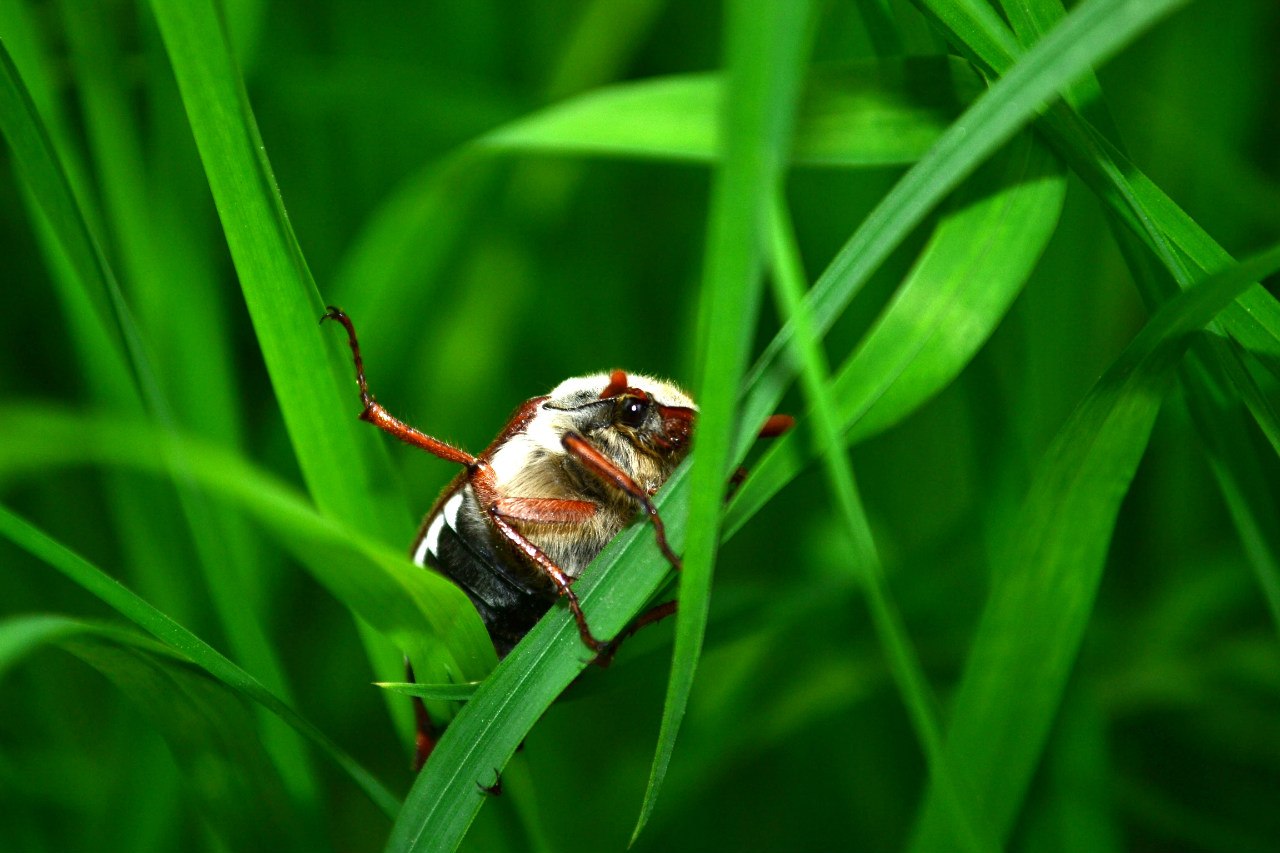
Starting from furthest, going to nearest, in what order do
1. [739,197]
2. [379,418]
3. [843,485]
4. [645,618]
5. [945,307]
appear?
[645,618]
[379,418]
[945,307]
[843,485]
[739,197]

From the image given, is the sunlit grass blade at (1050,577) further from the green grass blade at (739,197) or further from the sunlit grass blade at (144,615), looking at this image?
the sunlit grass blade at (144,615)

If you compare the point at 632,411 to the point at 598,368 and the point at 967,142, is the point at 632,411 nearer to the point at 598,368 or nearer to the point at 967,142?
the point at 967,142

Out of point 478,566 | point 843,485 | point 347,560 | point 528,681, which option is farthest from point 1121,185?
point 478,566

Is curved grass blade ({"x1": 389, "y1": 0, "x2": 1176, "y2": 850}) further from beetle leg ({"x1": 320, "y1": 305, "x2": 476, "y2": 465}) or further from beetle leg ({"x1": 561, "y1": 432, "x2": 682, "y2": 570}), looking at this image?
beetle leg ({"x1": 320, "y1": 305, "x2": 476, "y2": 465})

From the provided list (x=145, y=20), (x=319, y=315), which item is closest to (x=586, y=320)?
(x=145, y=20)

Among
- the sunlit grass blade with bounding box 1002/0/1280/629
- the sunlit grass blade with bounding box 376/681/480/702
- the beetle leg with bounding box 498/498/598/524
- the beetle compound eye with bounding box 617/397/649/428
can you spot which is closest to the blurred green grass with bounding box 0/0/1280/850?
the sunlit grass blade with bounding box 1002/0/1280/629

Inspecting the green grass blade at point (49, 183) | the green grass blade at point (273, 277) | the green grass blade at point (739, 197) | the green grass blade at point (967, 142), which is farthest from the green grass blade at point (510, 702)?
the green grass blade at point (49, 183)

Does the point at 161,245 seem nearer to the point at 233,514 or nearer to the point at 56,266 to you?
the point at 56,266
